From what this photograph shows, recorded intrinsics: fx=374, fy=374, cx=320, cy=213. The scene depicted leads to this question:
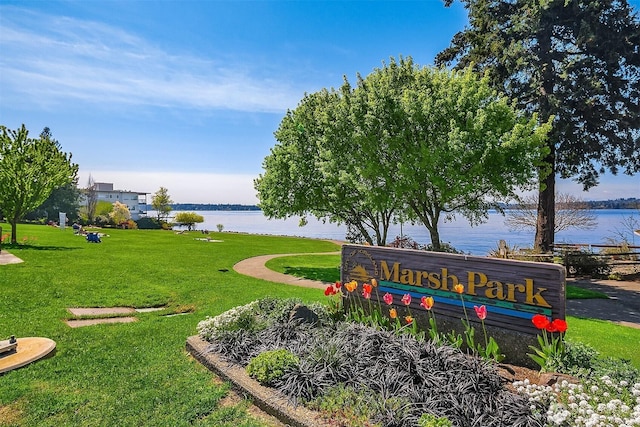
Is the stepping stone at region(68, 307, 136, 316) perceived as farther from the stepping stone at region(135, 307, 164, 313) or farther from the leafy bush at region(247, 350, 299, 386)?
the leafy bush at region(247, 350, 299, 386)

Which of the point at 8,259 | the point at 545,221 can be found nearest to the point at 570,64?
the point at 545,221

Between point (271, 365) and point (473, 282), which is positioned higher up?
point (473, 282)

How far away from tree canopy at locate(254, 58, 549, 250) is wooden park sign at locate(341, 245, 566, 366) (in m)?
6.25

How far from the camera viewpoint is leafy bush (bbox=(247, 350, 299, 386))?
423 centimetres

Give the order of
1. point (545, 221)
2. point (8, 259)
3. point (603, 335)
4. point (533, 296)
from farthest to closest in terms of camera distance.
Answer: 1. point (545, 221)
2. point (8, 259)
3. point (603, 335)
4. point (533, 296)

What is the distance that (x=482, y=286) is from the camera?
4992mm

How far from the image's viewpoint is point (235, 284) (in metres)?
11.7

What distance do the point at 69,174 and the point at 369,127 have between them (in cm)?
1869

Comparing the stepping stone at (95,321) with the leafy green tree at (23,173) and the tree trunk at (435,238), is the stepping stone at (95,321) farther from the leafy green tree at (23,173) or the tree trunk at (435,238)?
the leafy green tree at (23,173)

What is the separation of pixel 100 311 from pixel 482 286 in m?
7.74

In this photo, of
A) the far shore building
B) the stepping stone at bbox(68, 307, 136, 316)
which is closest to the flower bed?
the stepping stone at bbox(68, 307, 136, 316)

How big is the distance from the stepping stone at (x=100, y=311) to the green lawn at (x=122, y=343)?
230 millimetres

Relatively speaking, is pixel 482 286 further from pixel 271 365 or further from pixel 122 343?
pixel 122 343

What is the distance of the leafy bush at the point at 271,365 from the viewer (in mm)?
4230
